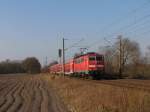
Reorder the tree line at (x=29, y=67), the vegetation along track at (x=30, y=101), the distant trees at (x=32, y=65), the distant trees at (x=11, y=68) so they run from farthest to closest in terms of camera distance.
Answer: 1. the distant trees at (x=11, y=68)
2. the tree line at (x=29, y=67)
3. the distant trees at (x=32, y=65)
4. the vegetation along track at (x=30, y=101)

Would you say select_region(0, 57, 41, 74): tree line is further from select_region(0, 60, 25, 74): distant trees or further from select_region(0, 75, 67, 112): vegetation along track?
select_region(0, 75, 67, 112): vegetation along track

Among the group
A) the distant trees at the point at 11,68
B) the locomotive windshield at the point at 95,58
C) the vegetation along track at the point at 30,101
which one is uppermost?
the distant trees at the point at 11,68

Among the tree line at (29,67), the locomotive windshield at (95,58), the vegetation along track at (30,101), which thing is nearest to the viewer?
the vegetation along track at (30,101)

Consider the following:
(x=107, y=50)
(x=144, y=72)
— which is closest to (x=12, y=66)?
(x=107, y=50)

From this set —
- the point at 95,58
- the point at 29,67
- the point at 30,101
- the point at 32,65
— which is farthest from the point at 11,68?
the point at 30,101

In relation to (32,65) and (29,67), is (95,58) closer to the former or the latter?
(32,65)

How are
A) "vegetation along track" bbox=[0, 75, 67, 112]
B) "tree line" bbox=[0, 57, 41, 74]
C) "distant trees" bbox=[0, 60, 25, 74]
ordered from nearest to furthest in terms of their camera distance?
"vegetation along track" bbox=[0, 75, 67, 112] < "tree line" bbox=[0, 57, 41, 74] < "distant trees" bbox=[0, 60, 25, 74]

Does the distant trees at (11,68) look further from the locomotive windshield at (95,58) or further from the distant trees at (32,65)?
the locomotive windshield at (95,58)

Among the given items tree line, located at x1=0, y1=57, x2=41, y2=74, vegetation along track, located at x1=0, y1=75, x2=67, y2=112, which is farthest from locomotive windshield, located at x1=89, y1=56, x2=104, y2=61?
tree line, located at x1=0, y1=57, x2=41, y2=74

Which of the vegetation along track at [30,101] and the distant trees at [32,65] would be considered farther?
the distant trees at [32,65]

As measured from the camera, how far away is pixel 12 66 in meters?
194

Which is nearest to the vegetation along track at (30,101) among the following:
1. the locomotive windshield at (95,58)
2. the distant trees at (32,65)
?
the locomotive windshield at (95,58)

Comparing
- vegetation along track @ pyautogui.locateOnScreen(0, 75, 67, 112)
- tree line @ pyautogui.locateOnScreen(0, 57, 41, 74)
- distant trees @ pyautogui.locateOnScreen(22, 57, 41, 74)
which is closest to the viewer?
vegetation along track @ pyautogui.locateOnScreen(0, 75, 67, 112)

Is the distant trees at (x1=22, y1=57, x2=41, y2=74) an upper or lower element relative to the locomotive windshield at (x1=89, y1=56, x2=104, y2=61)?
upper
